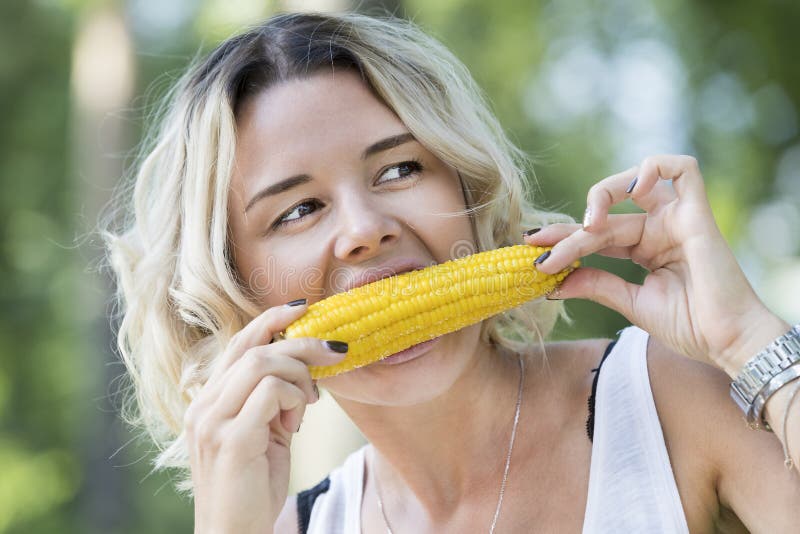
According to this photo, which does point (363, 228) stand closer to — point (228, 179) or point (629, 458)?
point (228, 179)

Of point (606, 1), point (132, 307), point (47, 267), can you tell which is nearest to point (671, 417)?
point (132, 307)

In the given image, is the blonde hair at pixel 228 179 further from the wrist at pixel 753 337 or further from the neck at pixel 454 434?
the wrist at pixel 753 337

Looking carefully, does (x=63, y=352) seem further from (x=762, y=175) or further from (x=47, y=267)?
(x=762, y=175)

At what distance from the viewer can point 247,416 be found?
7.52ft

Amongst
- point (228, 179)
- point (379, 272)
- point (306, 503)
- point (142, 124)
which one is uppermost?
point (142, 124)

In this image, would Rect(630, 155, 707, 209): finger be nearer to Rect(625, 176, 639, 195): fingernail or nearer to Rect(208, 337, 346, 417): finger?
Rect(625, 176, 639, 195): fingernail

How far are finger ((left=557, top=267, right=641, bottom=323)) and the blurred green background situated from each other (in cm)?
567

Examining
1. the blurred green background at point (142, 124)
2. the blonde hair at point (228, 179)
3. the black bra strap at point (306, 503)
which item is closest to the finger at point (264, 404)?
the blonde hair at point (228, 179)

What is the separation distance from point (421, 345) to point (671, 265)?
82cm

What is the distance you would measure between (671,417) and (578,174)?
35.8ft

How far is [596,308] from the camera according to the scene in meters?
12.3

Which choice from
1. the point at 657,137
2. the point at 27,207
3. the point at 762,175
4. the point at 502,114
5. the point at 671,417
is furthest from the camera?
the point at 27,207

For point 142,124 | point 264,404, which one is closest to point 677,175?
point 264,404

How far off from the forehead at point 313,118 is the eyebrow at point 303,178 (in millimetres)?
21
